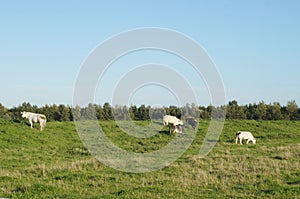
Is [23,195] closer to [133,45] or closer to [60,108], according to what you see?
[133,45]

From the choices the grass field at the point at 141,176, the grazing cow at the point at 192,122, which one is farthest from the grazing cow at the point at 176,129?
the grass field at the point at 141,176

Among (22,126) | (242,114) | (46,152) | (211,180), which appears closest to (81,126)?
(22,126)

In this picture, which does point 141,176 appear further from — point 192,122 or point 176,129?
point 192,122

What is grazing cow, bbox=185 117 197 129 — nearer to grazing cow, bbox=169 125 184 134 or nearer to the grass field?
grazing cow, bbox=169 125 184 134

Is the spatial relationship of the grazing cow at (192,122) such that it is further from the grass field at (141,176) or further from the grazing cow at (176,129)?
the grass field at (141,176)

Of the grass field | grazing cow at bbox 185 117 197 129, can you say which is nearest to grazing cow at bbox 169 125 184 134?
grazing cow at bbox 185 117 197 129

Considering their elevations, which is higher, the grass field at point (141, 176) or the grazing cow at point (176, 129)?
the grazing cow at point (176, 129)

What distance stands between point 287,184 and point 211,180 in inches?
104

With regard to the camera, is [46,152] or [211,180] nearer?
[211,180]

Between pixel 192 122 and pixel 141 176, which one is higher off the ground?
pixel 192 122

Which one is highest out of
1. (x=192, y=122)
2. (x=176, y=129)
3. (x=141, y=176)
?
(x=192, y=122)

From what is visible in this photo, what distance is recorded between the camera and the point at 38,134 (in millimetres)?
32094

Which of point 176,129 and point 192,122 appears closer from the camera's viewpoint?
point 176,129

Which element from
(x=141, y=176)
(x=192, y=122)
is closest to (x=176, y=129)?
(x=192, y=122)
